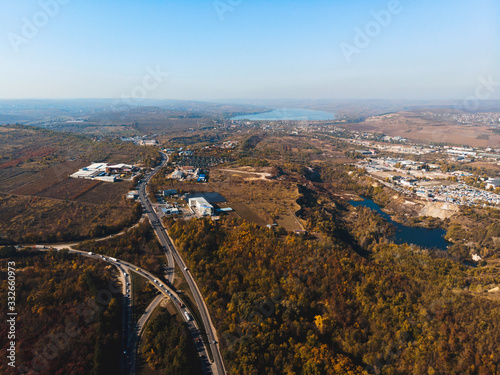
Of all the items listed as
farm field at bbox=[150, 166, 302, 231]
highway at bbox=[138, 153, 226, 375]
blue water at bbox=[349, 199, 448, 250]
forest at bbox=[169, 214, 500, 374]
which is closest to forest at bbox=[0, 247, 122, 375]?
highway at bbox=[138, 153, 226, 375]

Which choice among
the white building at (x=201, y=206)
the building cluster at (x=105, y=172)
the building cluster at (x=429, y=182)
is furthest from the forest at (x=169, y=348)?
the building cluster at (x=429, y=182)

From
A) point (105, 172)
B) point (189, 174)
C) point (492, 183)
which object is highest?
point (105, 172)

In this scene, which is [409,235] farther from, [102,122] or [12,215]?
[102,122]

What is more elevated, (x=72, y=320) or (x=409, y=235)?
(x=72, y=320)

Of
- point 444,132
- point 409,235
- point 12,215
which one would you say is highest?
point 444,132

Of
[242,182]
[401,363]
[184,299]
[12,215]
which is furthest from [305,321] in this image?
[12,215]

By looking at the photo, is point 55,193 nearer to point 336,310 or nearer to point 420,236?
point 336,310

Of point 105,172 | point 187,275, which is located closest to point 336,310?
point 187,275
